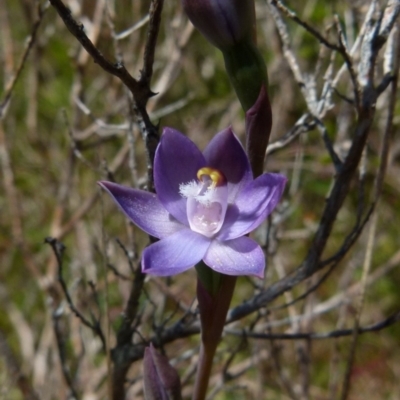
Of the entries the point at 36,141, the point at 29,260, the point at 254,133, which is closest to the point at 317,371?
the point at 29,260

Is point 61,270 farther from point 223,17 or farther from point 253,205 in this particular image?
point 223,17

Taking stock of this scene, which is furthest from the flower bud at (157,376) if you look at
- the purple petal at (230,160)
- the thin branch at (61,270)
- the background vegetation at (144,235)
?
the background vegetation at (144,235)

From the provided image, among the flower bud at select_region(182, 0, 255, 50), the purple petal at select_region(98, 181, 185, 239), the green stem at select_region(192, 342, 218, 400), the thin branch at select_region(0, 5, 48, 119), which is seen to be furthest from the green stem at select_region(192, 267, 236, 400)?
the thin branch at select_region(0, 5, 48, 119)

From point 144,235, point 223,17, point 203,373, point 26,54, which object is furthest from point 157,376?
point 144,235

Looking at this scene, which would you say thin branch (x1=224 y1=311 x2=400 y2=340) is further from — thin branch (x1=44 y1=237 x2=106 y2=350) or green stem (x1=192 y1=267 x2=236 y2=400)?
thin branch (x1=44 y1=237 x2=106 y2=350)

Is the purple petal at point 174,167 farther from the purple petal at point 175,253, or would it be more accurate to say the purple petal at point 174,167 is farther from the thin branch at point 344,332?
the thin branch at point 344,332
